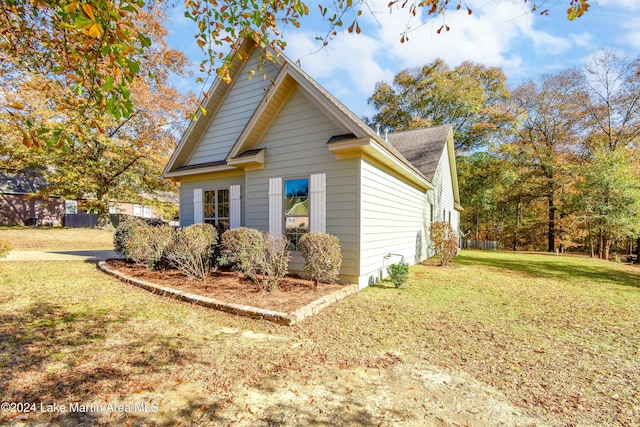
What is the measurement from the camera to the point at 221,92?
9.48m

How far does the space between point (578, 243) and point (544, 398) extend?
28838mm

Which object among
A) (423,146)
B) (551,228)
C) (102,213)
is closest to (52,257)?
(102,213)

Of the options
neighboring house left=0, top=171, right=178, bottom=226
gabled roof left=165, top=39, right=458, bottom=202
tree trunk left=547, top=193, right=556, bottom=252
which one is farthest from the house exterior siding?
tree trunk left=547, top=193, right=556, bottom=252

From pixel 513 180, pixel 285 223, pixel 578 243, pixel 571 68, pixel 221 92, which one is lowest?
pixel 578 243

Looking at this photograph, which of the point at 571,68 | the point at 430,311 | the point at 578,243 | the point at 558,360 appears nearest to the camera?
the point at 558,360

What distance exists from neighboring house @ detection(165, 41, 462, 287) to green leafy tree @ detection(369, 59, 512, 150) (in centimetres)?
1683

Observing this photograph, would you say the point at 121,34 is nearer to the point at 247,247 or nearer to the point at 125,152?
the point at 247,247

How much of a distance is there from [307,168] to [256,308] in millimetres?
3670

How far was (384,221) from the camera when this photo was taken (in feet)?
26.2

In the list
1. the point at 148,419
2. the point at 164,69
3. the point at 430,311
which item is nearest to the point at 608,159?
the point at 430,311

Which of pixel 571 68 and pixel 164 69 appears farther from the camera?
pixel 571 68

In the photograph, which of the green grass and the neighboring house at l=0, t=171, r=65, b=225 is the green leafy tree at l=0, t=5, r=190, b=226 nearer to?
the green grass

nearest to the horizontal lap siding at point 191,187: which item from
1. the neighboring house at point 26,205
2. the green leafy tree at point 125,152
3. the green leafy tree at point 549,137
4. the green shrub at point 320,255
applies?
the green shrub at point 320,255

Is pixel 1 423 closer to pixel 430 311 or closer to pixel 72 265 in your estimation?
pixel 430 311
